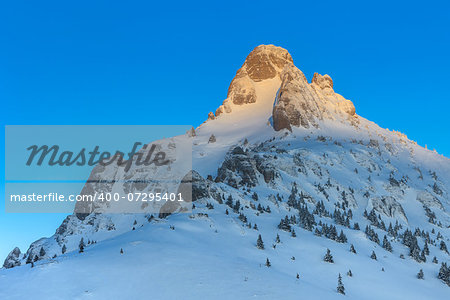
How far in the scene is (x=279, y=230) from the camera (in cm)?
6594

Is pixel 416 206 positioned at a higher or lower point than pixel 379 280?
higher

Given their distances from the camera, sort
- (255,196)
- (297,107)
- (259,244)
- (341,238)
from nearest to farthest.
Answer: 1. (259,244)
2. (341,238)
3. (255,196)
4. (297,107)

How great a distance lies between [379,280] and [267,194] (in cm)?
3990

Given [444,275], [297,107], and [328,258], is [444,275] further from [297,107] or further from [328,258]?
[297,107]

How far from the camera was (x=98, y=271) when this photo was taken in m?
35.1

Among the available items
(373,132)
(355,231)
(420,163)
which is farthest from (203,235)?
(373,132)

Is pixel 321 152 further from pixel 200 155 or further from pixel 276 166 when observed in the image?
pixel 200 155

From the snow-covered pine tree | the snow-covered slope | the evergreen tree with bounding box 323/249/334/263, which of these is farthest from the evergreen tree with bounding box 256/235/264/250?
the snow-covered pine tree

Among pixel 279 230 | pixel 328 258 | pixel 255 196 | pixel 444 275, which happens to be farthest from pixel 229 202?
pixel 444 275

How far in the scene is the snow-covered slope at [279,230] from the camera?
3450cm

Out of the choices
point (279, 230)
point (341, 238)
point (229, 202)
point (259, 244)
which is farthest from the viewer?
point (229, 202)

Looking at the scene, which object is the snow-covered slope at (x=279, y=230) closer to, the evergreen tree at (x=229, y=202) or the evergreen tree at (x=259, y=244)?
the evergreen tree at (x=259, y=244)

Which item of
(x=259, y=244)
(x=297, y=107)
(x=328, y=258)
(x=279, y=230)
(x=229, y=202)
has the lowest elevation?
(x=328, y=258)

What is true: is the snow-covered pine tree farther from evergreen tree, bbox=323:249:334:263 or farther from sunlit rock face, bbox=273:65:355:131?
sunlit rock face, bbox=273:65:355:131
